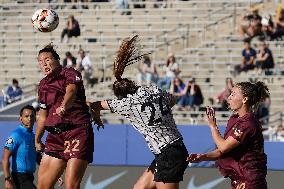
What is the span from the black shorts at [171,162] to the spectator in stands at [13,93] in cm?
1416

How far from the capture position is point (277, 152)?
59.2ft

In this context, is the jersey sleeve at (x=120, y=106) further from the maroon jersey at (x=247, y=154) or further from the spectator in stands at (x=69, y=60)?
the spectator in stands at (x=69, y=60)

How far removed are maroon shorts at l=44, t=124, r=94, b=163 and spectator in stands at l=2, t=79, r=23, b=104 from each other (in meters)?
12.9

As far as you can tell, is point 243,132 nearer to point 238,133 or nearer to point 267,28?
point 238,133

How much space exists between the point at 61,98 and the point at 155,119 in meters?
1.55

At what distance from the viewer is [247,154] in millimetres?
9664

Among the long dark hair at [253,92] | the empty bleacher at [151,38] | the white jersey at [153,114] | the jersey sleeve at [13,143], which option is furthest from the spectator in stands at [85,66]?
the long dark hair at [253,92]

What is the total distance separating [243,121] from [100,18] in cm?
1895

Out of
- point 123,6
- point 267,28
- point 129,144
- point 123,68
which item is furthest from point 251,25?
point 123,68

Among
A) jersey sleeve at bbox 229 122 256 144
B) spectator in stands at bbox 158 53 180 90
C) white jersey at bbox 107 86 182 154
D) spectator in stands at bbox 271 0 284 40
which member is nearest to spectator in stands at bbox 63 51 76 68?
spectator in stands at bbox 158 53 180 90

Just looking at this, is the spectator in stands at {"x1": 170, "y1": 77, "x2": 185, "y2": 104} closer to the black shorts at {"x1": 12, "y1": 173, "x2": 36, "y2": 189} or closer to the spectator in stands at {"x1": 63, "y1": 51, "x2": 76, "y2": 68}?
the spectator in stands at {"x1": 63, "y1": 51, "x2": 76, "y2": 68}

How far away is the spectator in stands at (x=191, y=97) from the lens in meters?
22.2

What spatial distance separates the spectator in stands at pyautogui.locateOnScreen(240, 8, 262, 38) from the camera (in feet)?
80.2

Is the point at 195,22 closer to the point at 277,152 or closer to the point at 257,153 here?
the point at 277,152
